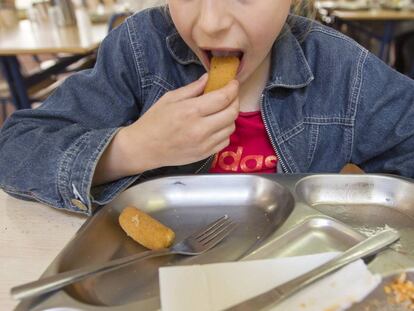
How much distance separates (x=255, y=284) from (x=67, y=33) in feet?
8.53

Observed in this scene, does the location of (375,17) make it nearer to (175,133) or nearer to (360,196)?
(360,196)

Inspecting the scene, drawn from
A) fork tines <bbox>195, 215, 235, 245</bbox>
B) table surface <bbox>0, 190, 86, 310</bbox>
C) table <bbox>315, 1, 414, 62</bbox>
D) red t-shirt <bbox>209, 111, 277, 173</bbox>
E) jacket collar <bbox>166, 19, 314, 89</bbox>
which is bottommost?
table <bbox>315, 1, 414, 62</bbox>

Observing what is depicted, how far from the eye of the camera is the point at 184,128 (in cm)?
68

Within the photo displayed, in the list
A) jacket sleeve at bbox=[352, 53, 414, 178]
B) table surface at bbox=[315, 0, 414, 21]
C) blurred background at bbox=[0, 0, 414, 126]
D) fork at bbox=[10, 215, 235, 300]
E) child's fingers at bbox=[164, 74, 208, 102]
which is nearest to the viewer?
fork at bbox=[10, 215, 235, 300]

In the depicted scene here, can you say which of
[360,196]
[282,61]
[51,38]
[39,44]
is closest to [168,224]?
[360,196]

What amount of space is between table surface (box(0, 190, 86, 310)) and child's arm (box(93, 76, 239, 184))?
0.36 ft

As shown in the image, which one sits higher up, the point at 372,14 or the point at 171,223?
the point at 171,223

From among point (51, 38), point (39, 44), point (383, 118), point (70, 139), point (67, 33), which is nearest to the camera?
point (70, 139)

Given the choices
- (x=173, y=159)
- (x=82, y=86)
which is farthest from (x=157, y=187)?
(x=82, y=86)

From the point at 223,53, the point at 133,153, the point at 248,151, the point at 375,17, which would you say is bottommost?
the point at 375,17

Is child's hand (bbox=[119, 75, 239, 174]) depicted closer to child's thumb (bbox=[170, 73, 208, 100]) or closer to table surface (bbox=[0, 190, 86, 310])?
child's thumb (bbox=[170, 73, 208, 100])

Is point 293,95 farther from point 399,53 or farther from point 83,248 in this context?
point 399,53

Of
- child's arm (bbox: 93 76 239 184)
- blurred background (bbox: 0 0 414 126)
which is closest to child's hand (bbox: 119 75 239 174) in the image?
child's arm (bbox: 93 76 239 184)

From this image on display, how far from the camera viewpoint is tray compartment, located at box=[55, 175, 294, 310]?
1.76 ft
